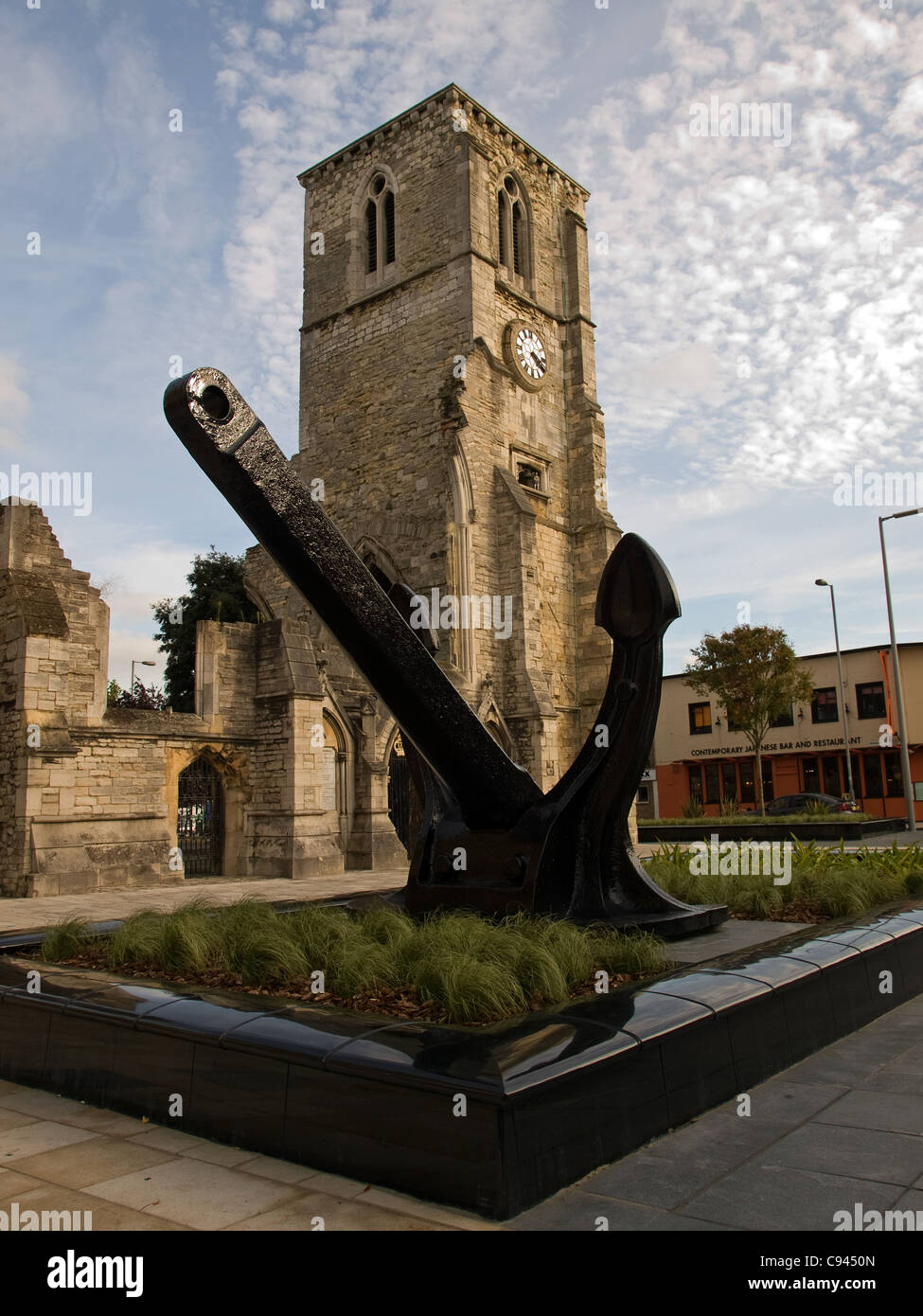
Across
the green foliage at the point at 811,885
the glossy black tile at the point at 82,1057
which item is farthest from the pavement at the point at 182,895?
the glossy black tile at the point at 82,1057

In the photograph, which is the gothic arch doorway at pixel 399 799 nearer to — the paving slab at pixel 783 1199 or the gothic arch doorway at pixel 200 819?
the gothic arch doorway at pixel 200 819

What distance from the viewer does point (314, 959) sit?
5.04 metres

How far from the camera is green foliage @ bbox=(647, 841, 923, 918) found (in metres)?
7.47

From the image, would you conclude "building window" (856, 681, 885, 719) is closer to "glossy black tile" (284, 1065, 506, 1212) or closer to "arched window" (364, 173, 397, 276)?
"arched window" (364, 173, 397, 276)

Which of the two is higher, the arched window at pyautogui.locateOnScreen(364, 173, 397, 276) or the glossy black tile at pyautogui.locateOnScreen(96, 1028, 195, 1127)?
the arched window at pyautogui.locateOnScreen(364, 173, 397, 276)

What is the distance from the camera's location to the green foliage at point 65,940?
5.89m

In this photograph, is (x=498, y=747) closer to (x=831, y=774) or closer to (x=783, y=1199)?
(x=783, y=1199)

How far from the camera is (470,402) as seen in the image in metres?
23.5

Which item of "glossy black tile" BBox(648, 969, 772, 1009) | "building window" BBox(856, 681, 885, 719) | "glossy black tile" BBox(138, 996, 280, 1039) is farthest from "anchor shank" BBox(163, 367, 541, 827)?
"building window" BBox(856, 681, 885, 719)

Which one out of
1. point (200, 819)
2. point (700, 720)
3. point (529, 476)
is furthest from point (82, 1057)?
point (700, 720)

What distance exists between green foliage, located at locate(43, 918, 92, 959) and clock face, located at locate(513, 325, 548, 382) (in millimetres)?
21604
